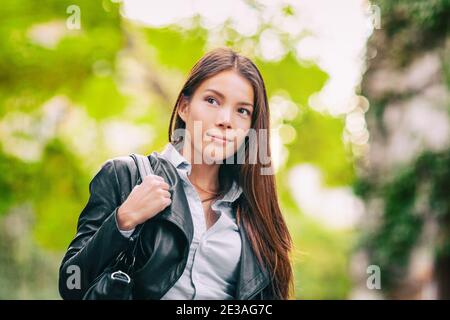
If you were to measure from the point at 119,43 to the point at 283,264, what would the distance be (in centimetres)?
380

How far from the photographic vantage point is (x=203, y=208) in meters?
2.29

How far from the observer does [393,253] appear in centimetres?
549

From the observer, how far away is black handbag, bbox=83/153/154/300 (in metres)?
2.11

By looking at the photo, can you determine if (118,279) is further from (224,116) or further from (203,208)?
(224,116)

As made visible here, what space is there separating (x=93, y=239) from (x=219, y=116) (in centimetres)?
63

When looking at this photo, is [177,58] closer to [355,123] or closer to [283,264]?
[355,123]

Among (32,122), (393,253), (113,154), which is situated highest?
(32,122)

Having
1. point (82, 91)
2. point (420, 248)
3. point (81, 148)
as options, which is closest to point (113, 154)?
point (81, 148)

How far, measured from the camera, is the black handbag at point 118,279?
2.11m

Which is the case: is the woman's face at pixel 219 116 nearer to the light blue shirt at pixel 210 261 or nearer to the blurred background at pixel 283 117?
the light blue shirt at pixel 210 261

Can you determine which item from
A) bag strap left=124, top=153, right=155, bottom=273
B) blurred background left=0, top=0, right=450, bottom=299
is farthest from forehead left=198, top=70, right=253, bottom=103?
blurred background left=0, top=0, right=450, bottom=299

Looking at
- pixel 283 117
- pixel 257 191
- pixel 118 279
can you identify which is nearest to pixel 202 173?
pixel 257 191

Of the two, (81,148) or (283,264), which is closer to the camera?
(283,264)

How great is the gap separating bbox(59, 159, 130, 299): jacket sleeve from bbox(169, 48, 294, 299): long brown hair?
43cm
